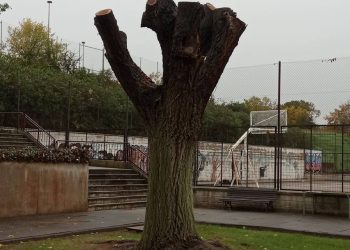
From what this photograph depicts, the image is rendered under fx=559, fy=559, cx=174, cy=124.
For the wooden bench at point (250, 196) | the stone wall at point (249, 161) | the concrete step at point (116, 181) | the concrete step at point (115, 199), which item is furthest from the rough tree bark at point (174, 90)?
the stone wall at point (249, 161)

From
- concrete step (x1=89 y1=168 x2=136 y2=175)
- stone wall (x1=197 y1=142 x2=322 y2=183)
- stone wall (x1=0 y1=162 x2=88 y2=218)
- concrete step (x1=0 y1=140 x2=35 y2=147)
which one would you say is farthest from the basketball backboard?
concrete step (x1=0 y1=140 x2=35 y2=147)

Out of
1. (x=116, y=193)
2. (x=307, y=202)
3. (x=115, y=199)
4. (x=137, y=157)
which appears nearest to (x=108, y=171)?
(x=116, y=193)

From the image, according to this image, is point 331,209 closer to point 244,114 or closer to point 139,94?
point 139,94

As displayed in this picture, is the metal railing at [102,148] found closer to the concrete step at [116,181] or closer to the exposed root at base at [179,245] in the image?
the concrete step at [116,181]

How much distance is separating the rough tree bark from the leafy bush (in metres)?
6.40

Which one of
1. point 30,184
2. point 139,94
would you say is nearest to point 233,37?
point 139,94

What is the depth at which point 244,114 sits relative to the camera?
1515 inches

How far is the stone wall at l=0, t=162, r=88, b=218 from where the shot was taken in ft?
45.8

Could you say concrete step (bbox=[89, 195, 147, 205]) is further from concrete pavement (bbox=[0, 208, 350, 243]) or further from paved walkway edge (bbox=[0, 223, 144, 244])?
paved walkway edge (bbox=[0, 223, 144, 244])

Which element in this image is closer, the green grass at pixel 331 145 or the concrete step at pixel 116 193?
the concrete step at pixel 116 193

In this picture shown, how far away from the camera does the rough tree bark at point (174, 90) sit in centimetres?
A: 852

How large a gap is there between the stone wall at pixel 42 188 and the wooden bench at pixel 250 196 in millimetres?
4555

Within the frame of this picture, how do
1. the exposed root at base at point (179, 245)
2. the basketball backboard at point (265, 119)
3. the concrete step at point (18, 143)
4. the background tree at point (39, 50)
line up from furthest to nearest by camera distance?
the background tree at point (39, 50) < the concrete step at point (18, 143) < the basketball backboard at point (265, 119) < the exposed root at base at point (179, 245)

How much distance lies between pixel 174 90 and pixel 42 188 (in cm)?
732
